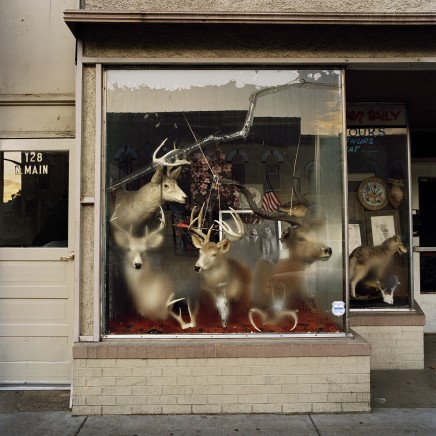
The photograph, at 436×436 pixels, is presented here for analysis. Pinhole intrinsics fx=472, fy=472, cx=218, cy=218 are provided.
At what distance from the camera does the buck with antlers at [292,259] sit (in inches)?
182

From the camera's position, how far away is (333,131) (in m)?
4.65

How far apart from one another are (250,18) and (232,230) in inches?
77.9

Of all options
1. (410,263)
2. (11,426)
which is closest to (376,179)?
(410,263)

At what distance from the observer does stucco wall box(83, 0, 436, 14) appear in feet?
15.0

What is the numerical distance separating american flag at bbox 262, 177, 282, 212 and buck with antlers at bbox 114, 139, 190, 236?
796 millimetres

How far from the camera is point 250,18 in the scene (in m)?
4.29

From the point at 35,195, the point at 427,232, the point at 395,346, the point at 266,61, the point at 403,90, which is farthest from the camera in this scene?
the point at 427,232

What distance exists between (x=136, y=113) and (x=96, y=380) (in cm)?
255

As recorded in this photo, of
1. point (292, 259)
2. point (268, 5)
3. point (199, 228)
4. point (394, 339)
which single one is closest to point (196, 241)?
point (199, 228)

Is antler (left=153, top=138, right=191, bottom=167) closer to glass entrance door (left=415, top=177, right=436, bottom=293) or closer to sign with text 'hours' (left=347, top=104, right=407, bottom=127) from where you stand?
sign with text 'hours' (left=347, top=104, right=407, bottom=127)

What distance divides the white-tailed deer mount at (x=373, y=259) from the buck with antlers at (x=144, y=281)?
249 centimetres

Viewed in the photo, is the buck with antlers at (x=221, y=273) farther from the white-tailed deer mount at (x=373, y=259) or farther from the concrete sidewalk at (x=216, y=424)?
the white-tailed deer mount at (x=373, y=259)

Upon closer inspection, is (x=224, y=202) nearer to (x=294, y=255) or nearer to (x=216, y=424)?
(x=294, y=255)

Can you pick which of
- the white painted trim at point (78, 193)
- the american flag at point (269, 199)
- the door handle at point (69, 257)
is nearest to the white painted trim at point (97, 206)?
the white painted trim at point (78, 193)
